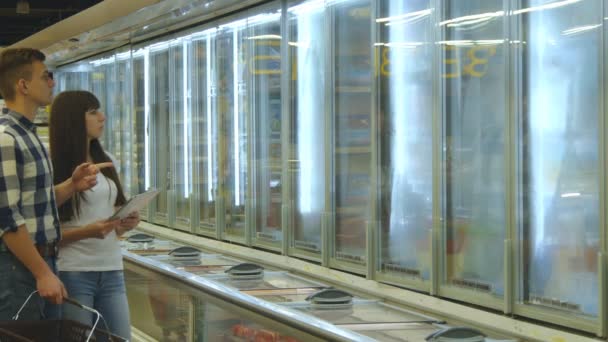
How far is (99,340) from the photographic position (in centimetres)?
294

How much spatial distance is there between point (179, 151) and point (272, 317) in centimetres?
465

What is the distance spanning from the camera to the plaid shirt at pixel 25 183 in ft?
10.0

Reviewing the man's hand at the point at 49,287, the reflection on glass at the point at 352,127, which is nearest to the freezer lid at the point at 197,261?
the reflection on glass at the point at 352,127

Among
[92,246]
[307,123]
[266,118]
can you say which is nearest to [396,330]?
[92,246]

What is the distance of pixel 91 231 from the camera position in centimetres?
362

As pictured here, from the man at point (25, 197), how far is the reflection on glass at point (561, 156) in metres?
1.90

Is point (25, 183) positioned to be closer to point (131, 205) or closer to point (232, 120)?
point (131, 205)

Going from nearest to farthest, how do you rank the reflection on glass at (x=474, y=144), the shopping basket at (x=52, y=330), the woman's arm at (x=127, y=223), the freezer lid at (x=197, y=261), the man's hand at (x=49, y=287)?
the shopping basket at (x=52, y=330) → the man's hand at (x=49, y=287) → the woman's arm at (x=127, y=223) → the reflection on glass at (x=474, y=144) → the freezer lid at (x=197, y=261)

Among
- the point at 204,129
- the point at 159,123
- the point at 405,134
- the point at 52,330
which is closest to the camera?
the point at 52,330

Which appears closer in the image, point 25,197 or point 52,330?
point 52,330

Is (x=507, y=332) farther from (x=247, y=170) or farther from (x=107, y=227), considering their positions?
(x=247, y=170)

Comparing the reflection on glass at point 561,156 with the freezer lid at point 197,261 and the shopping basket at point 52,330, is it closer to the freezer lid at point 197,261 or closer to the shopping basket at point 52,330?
the shopping basket at point 52,330

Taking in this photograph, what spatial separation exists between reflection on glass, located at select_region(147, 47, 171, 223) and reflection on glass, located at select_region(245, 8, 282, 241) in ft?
6.73

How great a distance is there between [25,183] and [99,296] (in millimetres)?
813
